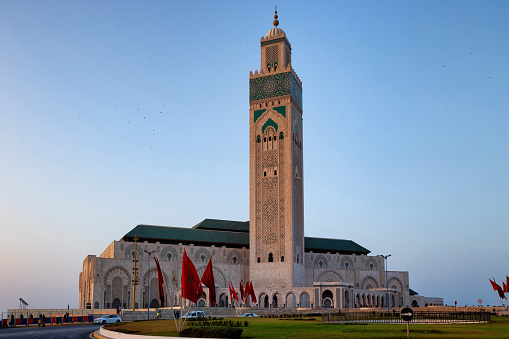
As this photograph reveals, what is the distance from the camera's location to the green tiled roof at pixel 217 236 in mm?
80769

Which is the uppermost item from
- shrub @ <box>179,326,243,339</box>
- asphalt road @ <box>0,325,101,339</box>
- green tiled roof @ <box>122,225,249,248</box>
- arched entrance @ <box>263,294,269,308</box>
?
green tiled roof @ <box>122,225,249,248</box>

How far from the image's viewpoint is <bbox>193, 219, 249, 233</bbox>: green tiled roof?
90488 mm

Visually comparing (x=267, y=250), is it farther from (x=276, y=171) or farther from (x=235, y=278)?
(x=276, y=171)

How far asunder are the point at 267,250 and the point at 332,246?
58.7 ft

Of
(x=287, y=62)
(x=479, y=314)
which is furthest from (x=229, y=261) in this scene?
(x=479, y=314)

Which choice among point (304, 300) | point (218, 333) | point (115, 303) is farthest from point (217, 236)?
point (218, 333)

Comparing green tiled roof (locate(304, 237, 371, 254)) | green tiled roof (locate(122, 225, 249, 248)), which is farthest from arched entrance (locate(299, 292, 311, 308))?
green tiled roof (locate(122, 225, 249, 248))

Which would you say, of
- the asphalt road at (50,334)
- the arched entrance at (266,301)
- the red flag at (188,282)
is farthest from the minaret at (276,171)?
the red flag at (188,282)

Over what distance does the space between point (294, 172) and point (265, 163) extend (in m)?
4.45

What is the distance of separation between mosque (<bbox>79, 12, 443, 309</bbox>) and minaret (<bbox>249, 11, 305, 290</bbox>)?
14cm

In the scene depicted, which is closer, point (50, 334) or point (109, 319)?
point (50, 334)

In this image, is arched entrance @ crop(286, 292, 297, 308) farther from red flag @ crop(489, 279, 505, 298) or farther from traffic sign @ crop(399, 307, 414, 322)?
traffic sign @ crop(399, 307, 414, 322)

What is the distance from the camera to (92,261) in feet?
237

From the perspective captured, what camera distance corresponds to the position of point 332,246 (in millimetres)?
93188
